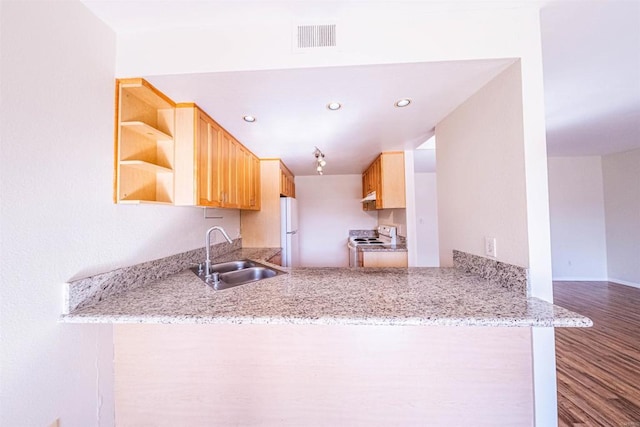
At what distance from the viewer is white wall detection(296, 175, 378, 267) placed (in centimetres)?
469

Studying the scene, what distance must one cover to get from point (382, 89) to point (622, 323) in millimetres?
4100

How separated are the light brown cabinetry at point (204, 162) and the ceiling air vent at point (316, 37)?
0.87 metres

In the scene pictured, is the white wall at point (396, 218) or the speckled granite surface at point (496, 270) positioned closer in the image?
the speckled granite surface at point (496, 270)

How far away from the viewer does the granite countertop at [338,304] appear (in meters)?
0.89

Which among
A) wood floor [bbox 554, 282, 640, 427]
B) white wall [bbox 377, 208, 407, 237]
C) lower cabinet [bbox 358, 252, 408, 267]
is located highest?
white wall [bbox 377, 208, 407, 237]

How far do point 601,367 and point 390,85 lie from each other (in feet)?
9.73

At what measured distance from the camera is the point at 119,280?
1.22m

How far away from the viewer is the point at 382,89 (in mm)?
1424

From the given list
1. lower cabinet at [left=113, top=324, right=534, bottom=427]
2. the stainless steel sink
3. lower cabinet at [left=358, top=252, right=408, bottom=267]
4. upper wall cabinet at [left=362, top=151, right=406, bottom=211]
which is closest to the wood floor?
lower cabinet at [left=113, top=324, right=534, bottom=427]

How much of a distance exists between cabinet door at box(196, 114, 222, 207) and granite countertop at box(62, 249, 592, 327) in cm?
69

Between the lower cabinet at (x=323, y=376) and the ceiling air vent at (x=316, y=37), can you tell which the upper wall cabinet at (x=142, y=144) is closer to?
the lower cabinet at (x=323, y=376)

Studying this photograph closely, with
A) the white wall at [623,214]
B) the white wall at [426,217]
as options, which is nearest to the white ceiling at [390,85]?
the white wall at [623,214]

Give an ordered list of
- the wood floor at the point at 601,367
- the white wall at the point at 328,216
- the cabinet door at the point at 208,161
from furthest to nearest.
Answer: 1. the white wall at the point at 328,216
2. the cabinet door at the point at 208,161
3. the wood floor at the point at 601,367

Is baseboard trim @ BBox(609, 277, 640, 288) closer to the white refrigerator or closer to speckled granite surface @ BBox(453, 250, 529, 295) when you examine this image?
speckled granite surface @ BBox(453, 250, 529, 295)
